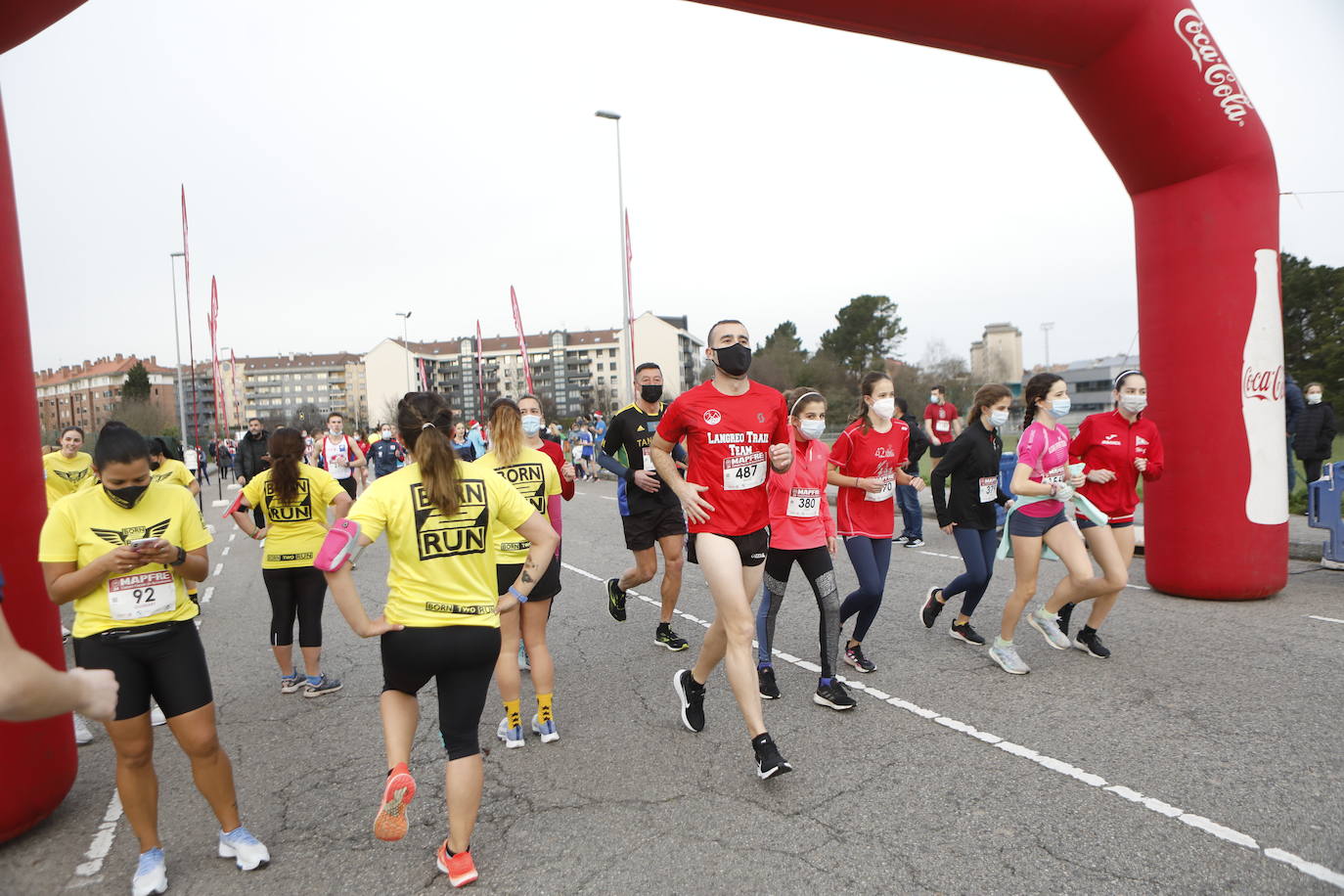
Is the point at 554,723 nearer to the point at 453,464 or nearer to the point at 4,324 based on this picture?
the point at 453,464

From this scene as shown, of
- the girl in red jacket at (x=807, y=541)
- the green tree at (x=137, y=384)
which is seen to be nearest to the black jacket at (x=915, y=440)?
the girl in red jacket at (x=807, y=541)

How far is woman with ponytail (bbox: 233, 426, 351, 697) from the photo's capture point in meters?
5.63

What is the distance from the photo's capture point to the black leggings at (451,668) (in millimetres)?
3068

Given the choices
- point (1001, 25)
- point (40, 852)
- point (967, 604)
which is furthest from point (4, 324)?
point (1001, 25)

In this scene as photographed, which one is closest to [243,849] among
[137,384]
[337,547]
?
[337,547]

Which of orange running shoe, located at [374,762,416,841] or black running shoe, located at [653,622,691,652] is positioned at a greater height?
orange running shoe, located at [374,762,416,841]

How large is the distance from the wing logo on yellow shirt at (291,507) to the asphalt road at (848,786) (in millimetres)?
1267

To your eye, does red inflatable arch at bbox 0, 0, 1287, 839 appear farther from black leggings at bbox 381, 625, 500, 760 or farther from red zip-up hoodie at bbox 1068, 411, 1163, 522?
black leggings at bbox 381, 625, 500, 760

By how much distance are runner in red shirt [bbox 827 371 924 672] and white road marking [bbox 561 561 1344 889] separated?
1.70 ft

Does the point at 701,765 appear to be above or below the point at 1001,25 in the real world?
below

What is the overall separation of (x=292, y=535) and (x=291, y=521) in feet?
0.31

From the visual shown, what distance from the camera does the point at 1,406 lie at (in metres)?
3.76

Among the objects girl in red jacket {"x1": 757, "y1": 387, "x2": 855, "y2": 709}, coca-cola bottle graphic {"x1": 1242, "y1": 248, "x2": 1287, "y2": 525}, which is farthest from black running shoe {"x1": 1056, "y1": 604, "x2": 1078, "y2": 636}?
coca-cola bottle graphic {"x1": 1242, "y1": 248, "x2": 1287, "y2": 525}

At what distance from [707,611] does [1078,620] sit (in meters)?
3.17
